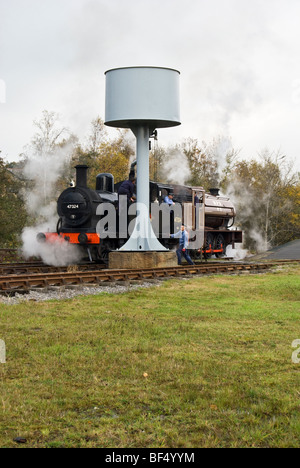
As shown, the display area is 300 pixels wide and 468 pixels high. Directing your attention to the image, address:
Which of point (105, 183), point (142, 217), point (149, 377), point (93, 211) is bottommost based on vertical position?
point (149, 377)

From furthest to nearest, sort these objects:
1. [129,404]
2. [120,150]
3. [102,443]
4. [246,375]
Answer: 1. [120,150]
2. [246,375]
3. [129,404]
4. [102,443]

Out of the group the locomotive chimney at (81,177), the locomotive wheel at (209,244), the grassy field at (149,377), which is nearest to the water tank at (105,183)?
the locomotive chimney at (81,177)

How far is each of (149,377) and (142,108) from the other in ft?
42.5

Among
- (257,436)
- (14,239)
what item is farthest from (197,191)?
(257,436)

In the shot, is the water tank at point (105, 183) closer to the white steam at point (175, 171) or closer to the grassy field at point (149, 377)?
the white steam at point (175, 171)

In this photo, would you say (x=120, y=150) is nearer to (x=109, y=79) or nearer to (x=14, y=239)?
(x=14, y=239)

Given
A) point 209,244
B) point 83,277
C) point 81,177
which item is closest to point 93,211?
point 81,177

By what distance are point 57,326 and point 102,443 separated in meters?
4.06

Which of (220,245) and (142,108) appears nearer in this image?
(142,108)

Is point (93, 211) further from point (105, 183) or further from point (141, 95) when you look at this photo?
point (141, 95)

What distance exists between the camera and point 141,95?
17266mm

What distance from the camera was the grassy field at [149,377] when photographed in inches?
158

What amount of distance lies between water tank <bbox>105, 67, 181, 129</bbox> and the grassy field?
9.14 m

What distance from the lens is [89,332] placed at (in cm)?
729
